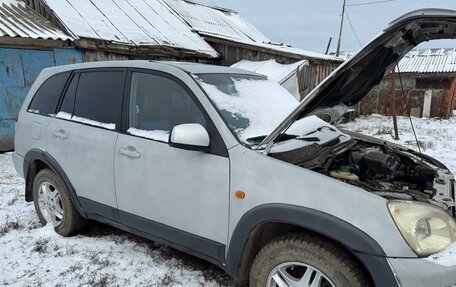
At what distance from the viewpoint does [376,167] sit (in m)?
2.80

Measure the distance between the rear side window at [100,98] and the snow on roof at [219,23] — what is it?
10.9 m

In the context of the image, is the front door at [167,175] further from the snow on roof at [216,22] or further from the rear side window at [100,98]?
the snow on roof at [216,22]

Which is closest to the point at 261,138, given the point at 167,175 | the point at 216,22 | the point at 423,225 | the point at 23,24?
the point at 167,175

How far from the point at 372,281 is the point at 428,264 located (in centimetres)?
32

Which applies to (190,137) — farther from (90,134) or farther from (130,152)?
(90,134)

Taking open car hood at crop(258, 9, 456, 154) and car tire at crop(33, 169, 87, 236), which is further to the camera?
car tire at crop(33, 169, 87, 236)

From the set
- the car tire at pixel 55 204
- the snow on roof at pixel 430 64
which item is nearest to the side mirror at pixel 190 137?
the car tire at pixel 55 204

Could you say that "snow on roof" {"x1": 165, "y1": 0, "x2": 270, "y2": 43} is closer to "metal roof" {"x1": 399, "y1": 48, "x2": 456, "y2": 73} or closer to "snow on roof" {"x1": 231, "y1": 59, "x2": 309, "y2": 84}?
"snow on roof" {"x1": 231, "y1": 59, "x2": 309, "y2": 84}

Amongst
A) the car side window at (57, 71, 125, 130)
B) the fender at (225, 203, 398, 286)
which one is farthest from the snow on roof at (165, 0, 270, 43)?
the fender at (225, 203, 398, 286)

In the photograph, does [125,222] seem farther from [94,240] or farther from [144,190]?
[94,240]

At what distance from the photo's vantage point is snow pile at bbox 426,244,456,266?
1.79 m

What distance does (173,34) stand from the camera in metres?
12.8

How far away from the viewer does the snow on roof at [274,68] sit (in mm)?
10344

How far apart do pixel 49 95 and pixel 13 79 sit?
571cm
